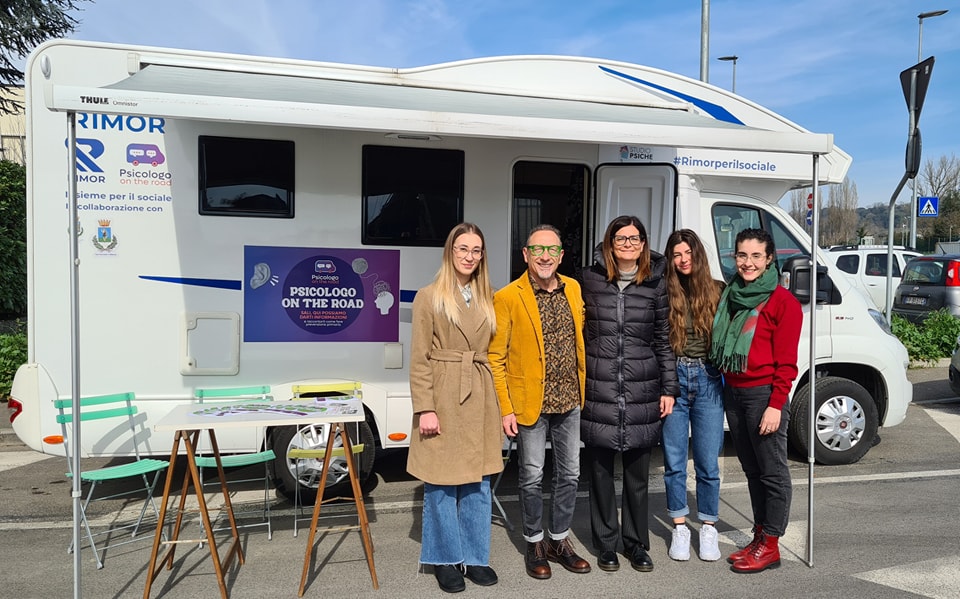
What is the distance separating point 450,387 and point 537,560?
43.5 inches

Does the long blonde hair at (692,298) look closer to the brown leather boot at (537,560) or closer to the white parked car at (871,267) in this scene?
the brown leather boot at (537,560)

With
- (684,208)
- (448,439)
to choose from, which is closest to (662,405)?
(448,439)

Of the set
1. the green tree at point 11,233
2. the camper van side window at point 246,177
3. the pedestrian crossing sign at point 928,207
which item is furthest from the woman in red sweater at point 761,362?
the pedestrian crossing sign at point 928,207

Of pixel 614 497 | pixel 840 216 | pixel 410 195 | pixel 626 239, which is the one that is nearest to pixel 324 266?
pixel 410 195

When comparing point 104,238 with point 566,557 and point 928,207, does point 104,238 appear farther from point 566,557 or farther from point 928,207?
point 928,207

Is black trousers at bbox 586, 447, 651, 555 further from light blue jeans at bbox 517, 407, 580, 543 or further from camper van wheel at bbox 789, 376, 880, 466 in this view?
camper van wheel at bbox 789, 376, 880, 466

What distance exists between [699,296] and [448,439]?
1.55 m

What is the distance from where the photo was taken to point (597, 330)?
3691 mm

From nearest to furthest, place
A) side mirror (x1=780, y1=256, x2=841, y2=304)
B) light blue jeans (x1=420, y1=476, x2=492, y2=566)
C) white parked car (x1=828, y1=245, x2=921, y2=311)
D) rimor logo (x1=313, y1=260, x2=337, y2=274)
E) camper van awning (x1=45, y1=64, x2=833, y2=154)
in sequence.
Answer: camper van awning (x1=45, y1=64, x2=833, y2=154) → light blue jeans (x1=420, y1=476, x2=492, y2=566) → rimor logo (x1=313, y1=260, x2=337, y2=274) → side mirror (x1=780, y1=256, x2=841, y2=304) → white parked car (x1=828, y1=245, x2=921, y2=311)

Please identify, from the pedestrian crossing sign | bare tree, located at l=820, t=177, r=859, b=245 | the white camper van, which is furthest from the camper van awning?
bare tree, located at l=820, t=177, r=859, b=245

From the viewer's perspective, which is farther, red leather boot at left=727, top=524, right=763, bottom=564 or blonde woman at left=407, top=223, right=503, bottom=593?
red leather boot at left=727, top=524, right=763, bottom=564

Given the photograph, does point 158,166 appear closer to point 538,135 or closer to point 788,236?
point 538,135

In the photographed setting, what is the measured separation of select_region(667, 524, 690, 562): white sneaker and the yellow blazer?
3.82 feet

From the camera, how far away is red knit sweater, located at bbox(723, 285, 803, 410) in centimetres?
360
